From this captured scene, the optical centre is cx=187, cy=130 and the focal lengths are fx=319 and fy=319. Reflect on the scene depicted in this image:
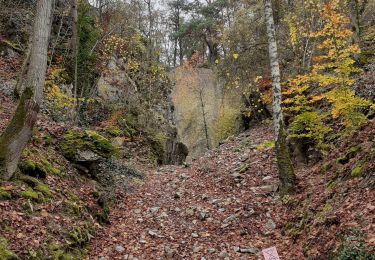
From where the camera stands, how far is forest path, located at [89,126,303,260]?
23.4ft

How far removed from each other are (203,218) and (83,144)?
437cm

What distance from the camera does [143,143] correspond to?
18844 mm

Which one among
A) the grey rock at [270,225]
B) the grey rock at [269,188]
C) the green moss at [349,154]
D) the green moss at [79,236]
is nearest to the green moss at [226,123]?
the grey rock at [269,188]

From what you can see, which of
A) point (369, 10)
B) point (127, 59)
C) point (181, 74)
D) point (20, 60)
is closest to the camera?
point (20, 60)

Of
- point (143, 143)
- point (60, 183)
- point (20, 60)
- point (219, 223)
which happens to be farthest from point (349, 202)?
point (20, 60)

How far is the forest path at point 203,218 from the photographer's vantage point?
712 cm

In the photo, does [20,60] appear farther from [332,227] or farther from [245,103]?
[332,227]

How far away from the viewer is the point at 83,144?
999 centimetres

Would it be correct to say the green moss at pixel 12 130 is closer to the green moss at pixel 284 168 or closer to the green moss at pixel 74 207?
the green moss at pixel 74 207

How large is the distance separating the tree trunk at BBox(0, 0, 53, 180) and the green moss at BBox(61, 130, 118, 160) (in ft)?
9.53

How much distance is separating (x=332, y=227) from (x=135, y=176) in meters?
8.92

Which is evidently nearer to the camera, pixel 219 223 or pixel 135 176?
pixel 219 223

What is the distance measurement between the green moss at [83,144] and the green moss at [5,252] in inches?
180

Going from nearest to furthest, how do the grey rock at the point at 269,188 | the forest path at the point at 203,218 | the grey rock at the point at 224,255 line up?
the grey rock at the point at 224,255, the forest path at the point at 203,218, the grey rock at the point at 269,188
